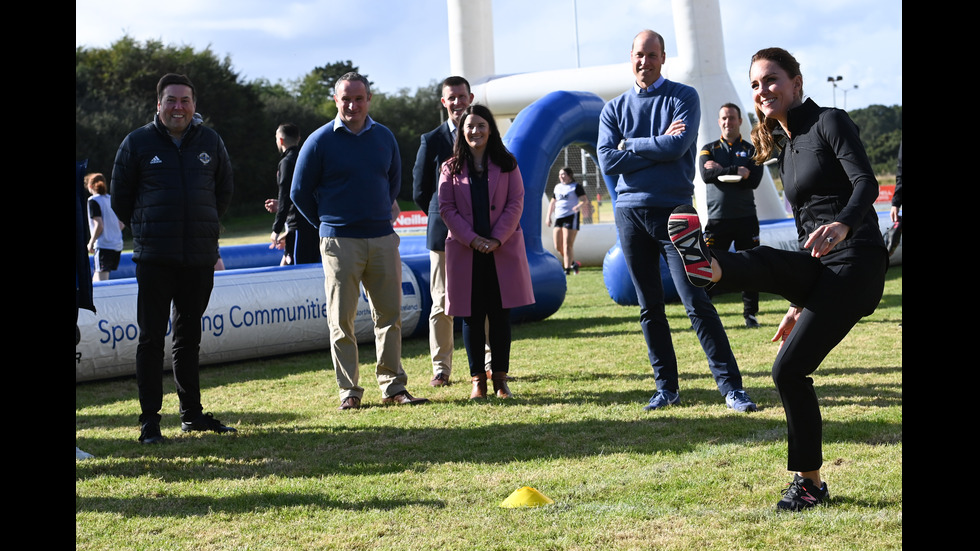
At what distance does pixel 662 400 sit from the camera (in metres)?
5.64

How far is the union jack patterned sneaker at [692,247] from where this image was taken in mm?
3469

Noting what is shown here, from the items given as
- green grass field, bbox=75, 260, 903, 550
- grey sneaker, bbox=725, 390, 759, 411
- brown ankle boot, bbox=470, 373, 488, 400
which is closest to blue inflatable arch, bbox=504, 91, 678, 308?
green grass field, bbox=75, 260, 903, 550

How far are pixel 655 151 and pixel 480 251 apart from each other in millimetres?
1264

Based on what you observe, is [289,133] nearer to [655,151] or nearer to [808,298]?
[655,151]

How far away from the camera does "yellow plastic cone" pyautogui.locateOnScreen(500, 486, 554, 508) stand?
375 cm

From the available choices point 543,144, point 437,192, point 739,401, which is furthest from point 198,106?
point 739,401

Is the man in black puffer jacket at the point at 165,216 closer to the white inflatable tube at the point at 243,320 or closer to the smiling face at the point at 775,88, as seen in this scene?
the white inflatable tube at the point at 243,320

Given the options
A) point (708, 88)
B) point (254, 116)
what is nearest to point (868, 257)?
point (708, 88)

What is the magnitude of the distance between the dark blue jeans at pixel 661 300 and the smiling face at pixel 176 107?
2.40 m

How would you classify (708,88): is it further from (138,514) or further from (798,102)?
(138,514)

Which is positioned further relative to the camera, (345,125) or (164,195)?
(345,125)

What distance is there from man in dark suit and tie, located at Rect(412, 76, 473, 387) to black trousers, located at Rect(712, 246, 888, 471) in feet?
11.2
